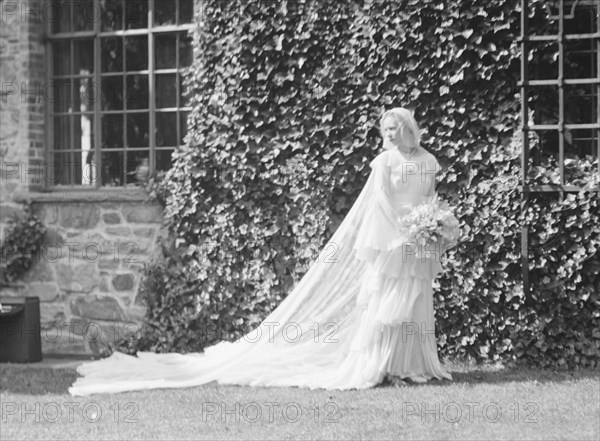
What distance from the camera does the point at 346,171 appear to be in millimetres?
9000

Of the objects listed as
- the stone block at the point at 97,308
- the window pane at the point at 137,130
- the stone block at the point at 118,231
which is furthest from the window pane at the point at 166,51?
the stone block at the point at 97,308

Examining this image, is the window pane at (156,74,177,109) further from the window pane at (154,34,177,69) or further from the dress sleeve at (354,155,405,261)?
the dress sleeve at (354,155,405,261)

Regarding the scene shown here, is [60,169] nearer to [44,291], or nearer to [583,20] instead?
[44,291]

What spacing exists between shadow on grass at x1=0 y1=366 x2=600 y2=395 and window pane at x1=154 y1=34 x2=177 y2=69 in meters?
3.43

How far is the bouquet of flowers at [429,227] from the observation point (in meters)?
7.43

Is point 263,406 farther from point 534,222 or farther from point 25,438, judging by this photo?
point 534,222

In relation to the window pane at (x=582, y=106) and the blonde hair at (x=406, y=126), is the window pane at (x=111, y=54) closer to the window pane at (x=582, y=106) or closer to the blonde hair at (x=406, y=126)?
the blonde hair at (x=406, y=126)

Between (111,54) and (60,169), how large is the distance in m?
1.37

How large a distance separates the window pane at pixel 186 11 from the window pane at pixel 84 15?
3.33ft

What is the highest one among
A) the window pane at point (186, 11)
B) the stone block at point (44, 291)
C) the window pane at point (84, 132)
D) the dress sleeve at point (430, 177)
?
the window pane at point (186, 11)

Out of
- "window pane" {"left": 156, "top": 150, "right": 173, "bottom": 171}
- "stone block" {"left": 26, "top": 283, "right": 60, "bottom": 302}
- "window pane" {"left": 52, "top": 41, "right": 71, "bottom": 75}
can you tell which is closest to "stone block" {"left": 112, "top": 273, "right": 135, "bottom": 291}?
"stone block" {"left": 26, "top": 283, "right": 60, "bottom": 302}

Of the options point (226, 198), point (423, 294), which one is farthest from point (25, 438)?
point (226, 198)

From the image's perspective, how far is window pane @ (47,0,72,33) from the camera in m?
10.8

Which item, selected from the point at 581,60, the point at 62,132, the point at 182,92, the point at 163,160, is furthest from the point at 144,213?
the point at 581,60
